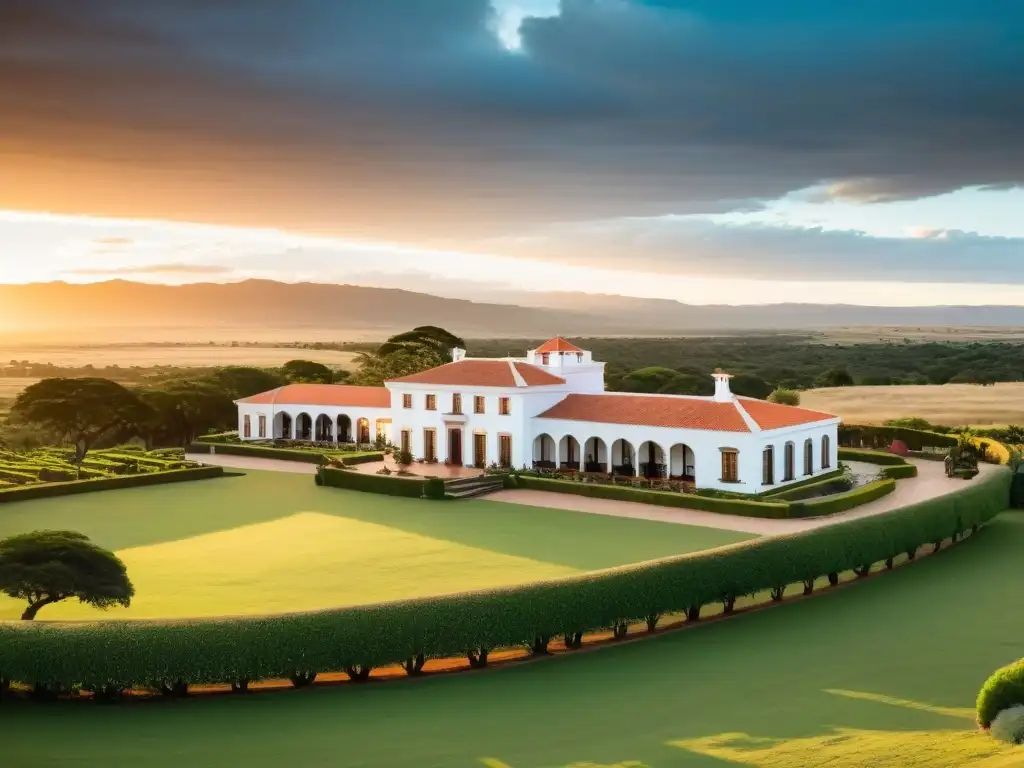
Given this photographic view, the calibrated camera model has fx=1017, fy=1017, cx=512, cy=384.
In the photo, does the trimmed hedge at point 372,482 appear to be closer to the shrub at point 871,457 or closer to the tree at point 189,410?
the shrub at point 871,457

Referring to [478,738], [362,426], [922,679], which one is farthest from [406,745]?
[362,426]

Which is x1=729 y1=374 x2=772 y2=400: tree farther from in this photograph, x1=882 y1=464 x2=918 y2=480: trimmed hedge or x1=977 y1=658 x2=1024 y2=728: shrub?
x1=977 y1=658 x2=1024 y2=728: shrub

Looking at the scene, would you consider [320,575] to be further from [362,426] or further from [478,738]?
[362,426]

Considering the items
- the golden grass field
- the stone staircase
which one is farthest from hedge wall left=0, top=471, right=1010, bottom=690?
the golden grass field

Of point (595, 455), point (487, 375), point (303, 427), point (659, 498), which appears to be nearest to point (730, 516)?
point (659, 498)

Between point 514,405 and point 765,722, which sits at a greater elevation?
point 514,405

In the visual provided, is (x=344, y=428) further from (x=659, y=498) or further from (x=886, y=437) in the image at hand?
(x=886, y=437)
